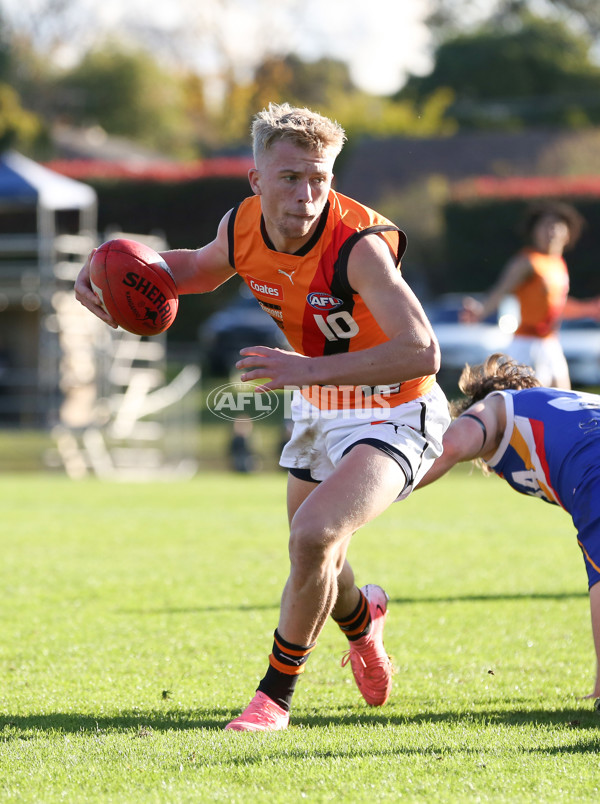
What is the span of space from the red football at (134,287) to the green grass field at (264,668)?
1.37m

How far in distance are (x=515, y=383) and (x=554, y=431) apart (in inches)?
21.7

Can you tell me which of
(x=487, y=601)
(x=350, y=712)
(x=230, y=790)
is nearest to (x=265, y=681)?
(x=350, y=712)

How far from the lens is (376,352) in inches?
134

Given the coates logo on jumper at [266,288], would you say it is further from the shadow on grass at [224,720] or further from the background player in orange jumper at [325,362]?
the shadow on grass at [224,720]

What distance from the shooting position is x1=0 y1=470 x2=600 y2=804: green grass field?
297 centimetres

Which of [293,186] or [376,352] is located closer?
[376,352]

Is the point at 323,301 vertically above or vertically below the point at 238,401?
above

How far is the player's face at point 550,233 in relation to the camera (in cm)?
915

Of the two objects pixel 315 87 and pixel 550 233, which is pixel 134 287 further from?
pixel 315 87

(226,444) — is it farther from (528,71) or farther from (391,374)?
(528,71)

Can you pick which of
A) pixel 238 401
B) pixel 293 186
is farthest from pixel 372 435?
pixel 293 186

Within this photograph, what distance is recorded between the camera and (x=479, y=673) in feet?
14.4

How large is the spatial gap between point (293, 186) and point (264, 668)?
79.2 inches

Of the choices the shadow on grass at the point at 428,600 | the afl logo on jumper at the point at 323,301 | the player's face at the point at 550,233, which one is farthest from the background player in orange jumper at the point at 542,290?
the afl logo on jumper at the point at 323,301
